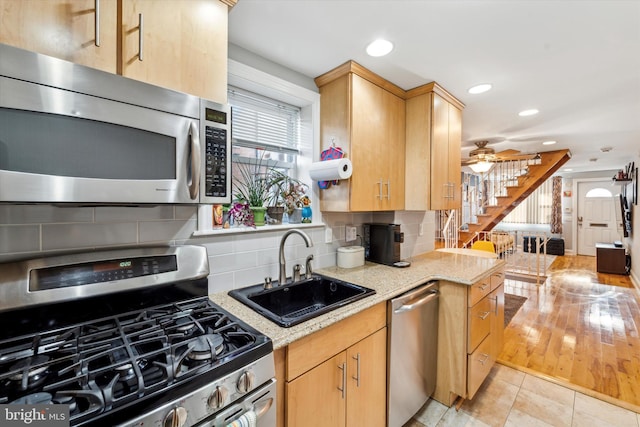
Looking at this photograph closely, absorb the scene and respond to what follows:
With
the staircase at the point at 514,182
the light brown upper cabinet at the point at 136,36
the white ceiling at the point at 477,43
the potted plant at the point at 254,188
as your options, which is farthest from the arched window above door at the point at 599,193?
the light brown upper cabinet at the point at 136,36

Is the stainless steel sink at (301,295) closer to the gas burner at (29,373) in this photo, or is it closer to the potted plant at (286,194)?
the potted plant at (286,194)

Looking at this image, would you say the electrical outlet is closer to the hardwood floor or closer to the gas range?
the gas range

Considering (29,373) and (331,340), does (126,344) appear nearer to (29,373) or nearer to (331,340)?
(29,373)

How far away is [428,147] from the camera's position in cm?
215

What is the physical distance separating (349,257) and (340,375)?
2.86 feet

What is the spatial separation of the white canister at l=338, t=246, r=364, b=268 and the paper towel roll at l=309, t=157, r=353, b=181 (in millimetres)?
559

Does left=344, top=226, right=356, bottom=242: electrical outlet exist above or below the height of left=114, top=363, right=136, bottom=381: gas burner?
above

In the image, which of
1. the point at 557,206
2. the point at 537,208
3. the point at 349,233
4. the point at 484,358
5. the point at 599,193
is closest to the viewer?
the point at 484,358

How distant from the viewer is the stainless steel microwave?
2.39ft

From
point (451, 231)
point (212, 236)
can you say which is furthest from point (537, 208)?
point (212, 236)

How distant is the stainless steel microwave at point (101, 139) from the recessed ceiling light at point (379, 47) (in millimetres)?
975

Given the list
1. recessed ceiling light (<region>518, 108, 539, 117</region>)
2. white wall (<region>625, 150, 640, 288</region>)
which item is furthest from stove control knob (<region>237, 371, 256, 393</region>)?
white wall (<region>625, 150, 640, 288</region>)

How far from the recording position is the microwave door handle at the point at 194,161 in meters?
1.01

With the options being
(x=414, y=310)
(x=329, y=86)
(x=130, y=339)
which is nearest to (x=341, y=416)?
(x=414, y=310)
